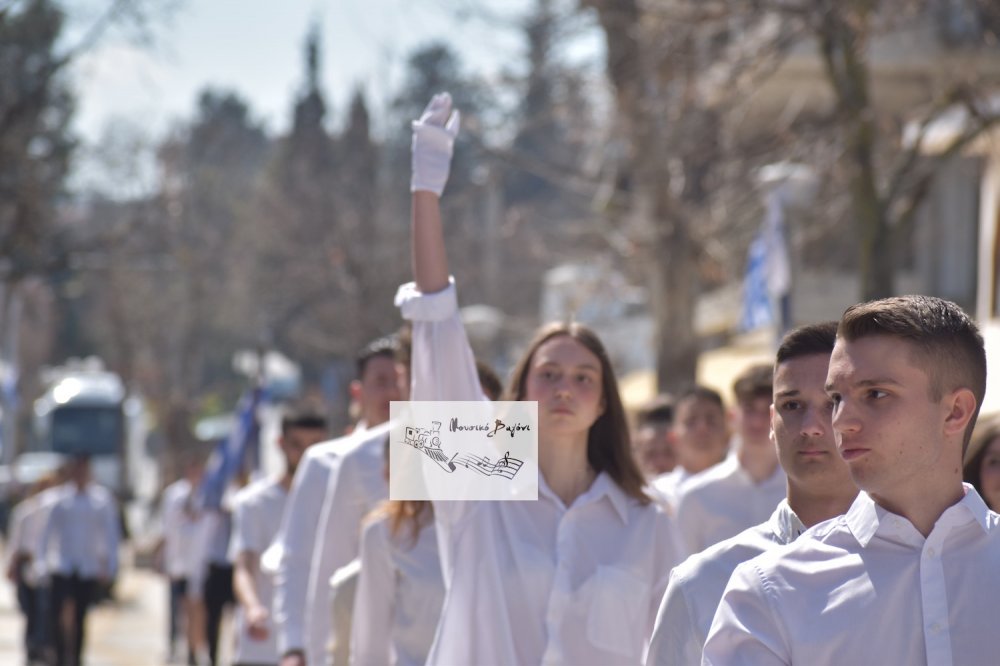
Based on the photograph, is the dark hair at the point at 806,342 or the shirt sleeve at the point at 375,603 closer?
the dark hair at the point at 806,342

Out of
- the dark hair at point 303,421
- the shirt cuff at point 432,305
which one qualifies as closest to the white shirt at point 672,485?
the shirt cuff at point 432,305


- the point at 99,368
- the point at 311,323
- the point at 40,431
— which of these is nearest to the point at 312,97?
the point at 99,368

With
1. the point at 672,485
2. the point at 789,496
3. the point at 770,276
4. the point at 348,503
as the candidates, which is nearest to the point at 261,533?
the point at 672,485

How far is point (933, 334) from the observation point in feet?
10.9

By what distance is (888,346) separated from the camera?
10.9 feet

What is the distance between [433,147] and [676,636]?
1.68 metres

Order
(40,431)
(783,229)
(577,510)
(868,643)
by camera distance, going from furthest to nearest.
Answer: (40,431) → (783,229) → (577,510) → (868,643)

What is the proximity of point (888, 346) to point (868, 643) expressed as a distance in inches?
21.4

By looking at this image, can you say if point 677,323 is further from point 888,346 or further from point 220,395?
point 220,395

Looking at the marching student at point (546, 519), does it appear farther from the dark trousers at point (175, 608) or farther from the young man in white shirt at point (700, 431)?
the dark trousers at point (175, 608)

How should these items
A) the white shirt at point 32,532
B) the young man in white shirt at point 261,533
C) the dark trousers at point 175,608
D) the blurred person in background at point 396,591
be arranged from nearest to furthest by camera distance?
1. the blurred person in background at point 396,591
2. the young man in white shirt at point 261,533
3. the white shirt at point 32,532
4. the dark trousers at point 175,608

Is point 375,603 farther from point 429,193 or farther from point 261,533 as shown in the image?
point 261,533

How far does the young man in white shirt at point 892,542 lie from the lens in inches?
125

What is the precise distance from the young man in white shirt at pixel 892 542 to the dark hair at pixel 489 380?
2.92 meters
